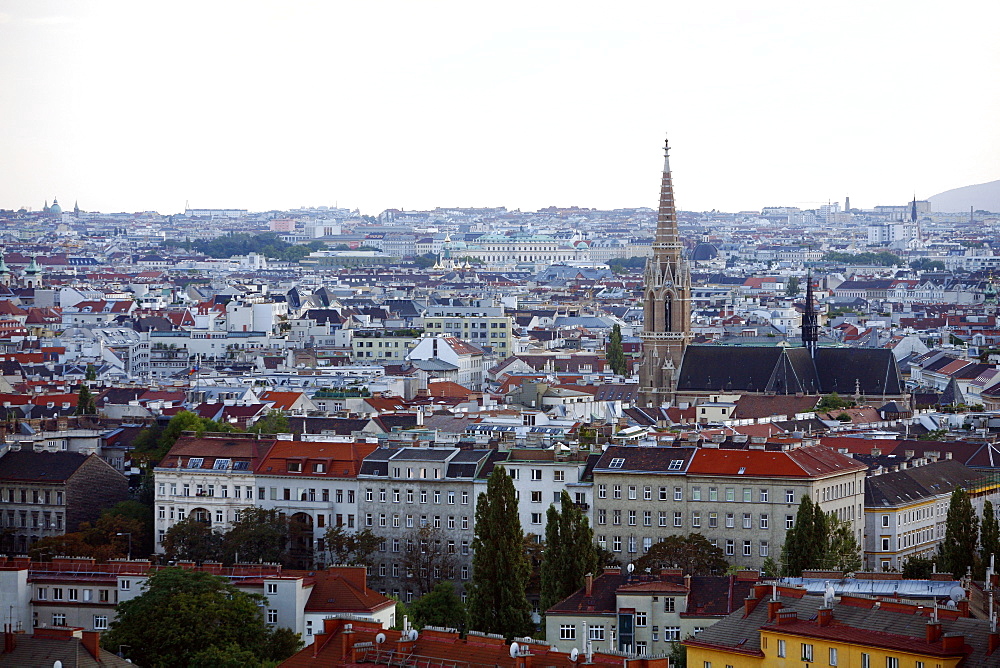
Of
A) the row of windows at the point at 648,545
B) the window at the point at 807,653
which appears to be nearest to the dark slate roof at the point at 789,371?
the row of windows at the point at 648,545

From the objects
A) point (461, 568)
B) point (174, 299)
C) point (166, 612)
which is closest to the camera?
point (166, 612)

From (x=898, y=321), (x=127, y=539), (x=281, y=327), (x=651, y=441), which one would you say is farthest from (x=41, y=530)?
(x=898, y=321)

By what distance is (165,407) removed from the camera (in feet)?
285

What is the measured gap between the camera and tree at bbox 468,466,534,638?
163 feet

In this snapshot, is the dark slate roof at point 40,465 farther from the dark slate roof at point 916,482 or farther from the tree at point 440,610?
the dark slate roof at point 916,482

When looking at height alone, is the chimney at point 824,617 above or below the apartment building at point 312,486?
above

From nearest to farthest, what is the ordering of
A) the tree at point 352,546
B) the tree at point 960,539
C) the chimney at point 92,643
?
the chimney at point 92,643
the tree at point 960,539
the tree at point 352,546

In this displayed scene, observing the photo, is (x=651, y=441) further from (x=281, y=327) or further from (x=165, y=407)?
(x=281, y=327)

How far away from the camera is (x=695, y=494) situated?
59.1m

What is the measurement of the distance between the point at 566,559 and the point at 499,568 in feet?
4.43

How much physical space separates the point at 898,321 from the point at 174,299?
175 feet

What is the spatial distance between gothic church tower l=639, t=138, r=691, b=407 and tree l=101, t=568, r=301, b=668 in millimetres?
54530

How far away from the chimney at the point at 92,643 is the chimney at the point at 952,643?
43.6 ft

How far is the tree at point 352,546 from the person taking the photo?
5925 cm
